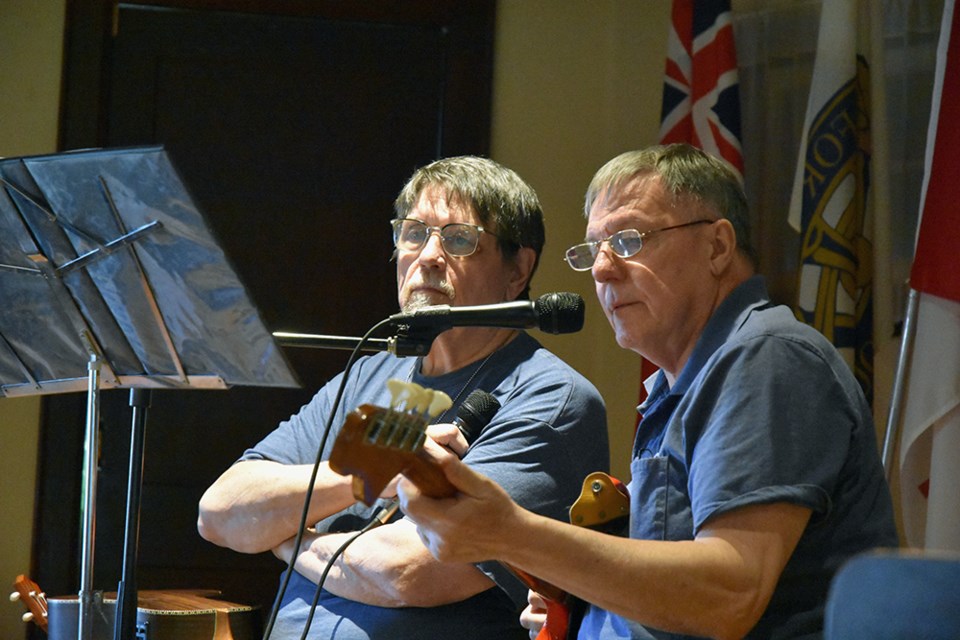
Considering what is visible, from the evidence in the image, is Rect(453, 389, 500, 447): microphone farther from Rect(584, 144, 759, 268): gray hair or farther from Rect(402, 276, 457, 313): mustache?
Rect(584, 144, 759, 268): gray hair

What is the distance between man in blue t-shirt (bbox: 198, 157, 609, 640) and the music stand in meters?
0.23

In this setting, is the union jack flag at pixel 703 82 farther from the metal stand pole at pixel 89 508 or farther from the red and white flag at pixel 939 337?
the metal stand pole at pixel 89 508

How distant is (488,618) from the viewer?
2.00m

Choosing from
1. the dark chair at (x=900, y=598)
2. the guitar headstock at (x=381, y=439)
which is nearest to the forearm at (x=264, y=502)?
the guitar headstock at (x=381, y=439)

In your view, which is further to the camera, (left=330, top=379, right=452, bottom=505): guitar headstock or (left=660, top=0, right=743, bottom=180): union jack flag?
(left=660, top=0, right=743, bottom=180): union jack flag

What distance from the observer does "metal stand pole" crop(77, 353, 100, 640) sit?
188 cm

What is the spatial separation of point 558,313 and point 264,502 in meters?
0.73

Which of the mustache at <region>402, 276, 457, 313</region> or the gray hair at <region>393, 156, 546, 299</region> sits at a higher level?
the gray hair at <region>393, 156, 546, 299</region>

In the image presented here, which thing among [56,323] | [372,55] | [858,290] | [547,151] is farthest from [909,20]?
[56,323]

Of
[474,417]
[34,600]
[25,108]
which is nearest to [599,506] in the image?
[474,417]

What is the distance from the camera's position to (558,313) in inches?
65.1

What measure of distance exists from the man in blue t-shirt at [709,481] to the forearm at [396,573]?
0.27m

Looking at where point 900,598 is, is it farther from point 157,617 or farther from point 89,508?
point 157,617

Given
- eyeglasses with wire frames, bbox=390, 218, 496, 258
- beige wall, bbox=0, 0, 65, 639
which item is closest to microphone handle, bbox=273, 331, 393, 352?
eyeglasses with wire frames, bbox=390, 218, 496, 258
